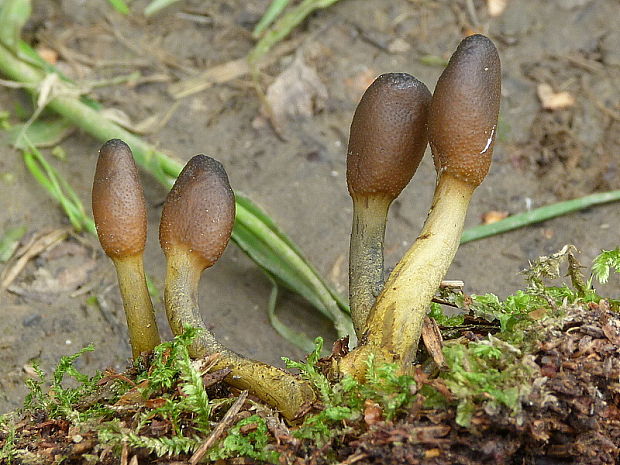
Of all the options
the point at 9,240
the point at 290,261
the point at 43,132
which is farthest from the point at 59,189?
the point at 290,261

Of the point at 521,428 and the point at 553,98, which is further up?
the point at 521,428

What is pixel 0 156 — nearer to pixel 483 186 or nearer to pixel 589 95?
pixel 483 186

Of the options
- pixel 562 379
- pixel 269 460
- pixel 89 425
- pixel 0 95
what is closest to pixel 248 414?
pixel 269 460

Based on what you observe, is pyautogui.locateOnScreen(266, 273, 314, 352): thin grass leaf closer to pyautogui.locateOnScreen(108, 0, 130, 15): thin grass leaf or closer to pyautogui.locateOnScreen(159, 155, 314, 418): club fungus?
pyautogui.locateOnScreen(159, 155, 314, 418): club fungus

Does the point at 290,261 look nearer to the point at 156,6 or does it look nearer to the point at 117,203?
the point at 117,203

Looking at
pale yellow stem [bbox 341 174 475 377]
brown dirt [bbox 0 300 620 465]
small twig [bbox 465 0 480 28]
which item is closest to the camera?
brown dirt [bbox 0 300 620 465]

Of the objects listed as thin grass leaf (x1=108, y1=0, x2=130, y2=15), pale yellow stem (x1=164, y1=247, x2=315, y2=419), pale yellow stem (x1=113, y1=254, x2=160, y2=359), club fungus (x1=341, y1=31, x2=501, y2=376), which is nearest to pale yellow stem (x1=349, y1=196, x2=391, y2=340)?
club fungus (x1=341, y1=31, x2=501, y2=376)
